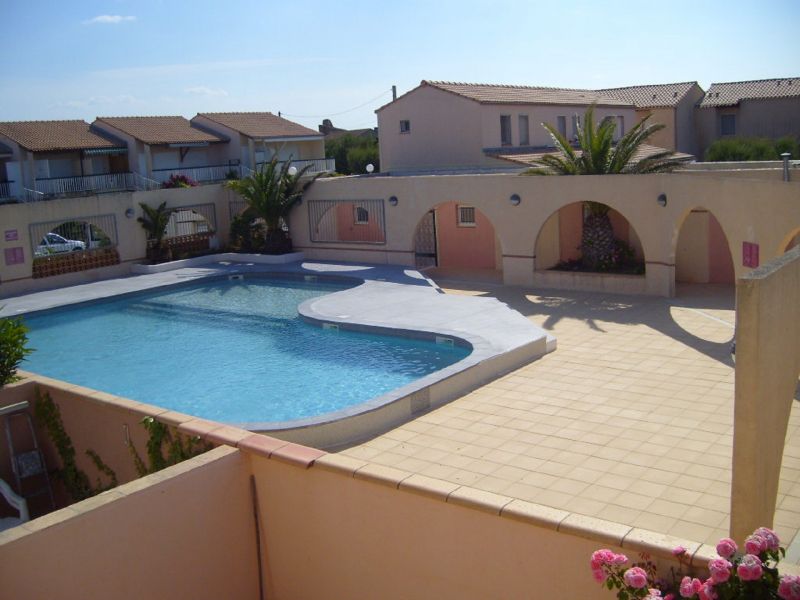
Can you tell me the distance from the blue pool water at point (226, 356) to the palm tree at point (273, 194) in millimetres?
4534

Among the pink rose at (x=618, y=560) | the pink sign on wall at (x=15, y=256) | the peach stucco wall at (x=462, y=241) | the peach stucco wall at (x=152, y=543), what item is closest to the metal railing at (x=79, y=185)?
the pink sign on wall at (x=15, y=256)

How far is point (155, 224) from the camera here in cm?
2445

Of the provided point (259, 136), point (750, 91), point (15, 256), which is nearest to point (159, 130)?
point (259, 136)

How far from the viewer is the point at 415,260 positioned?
2309 centimetres

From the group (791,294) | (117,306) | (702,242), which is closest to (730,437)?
(791,294)

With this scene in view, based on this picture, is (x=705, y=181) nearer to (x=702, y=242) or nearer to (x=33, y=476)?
(x=702, y=242)

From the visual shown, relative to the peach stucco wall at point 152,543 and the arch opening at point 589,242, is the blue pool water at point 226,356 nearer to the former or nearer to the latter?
the peach stucco wall at point 152,543

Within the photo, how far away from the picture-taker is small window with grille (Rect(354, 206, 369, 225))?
26.1m

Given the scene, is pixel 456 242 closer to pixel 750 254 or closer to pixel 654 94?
pixel 750 254

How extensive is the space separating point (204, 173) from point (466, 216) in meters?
19.9

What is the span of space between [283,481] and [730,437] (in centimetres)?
590

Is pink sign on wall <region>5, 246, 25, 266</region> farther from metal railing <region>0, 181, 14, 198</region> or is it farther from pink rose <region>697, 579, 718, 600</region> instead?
pink rose <region>697, 579, 718, 600</region>

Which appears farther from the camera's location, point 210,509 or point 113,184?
point 113,184

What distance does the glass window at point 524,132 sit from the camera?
1160 inches
